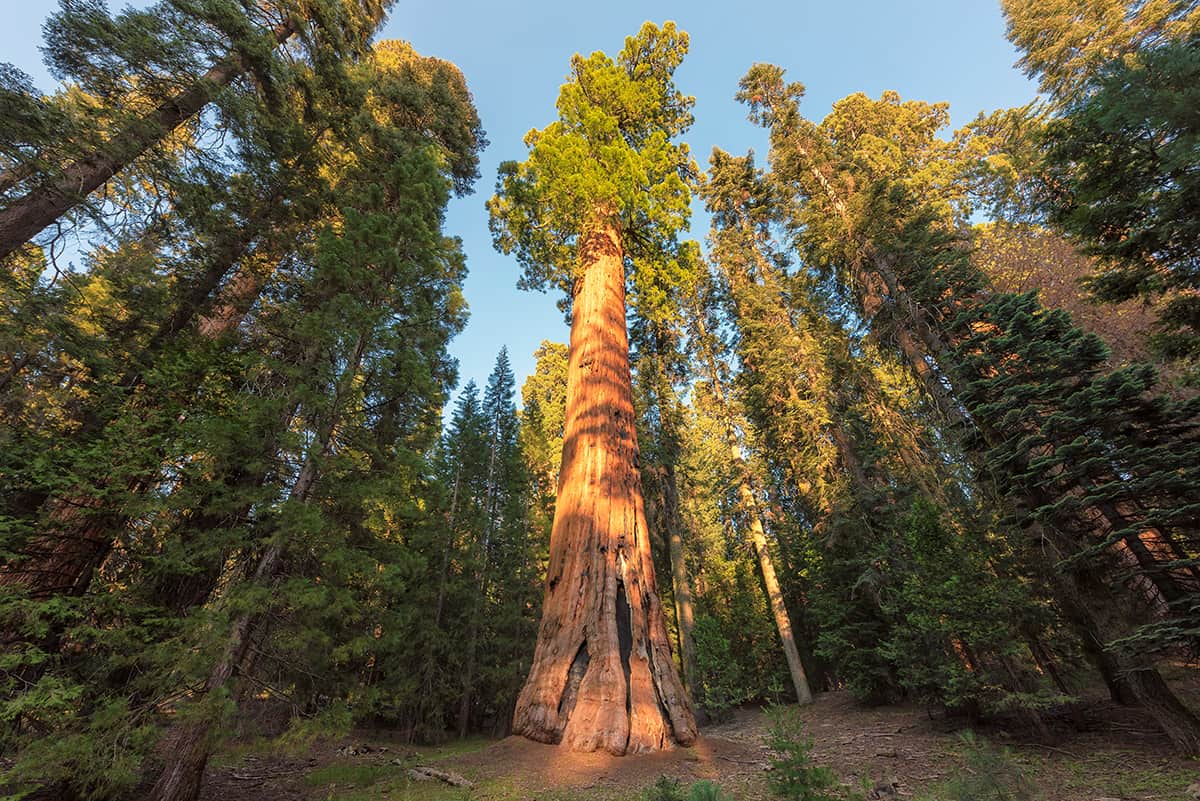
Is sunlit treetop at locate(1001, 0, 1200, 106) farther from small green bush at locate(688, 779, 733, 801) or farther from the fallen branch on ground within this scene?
the fallen branch on ground

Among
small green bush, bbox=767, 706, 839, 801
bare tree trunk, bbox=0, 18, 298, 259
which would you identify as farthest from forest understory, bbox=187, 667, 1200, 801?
bare tree trunk, bbox=0, 18, 298, 259

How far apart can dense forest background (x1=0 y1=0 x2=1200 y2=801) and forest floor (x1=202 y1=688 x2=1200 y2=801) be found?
610 mm

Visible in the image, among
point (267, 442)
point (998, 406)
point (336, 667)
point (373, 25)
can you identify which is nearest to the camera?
point (267, 442)

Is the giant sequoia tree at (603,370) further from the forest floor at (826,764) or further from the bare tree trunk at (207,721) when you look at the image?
the bare tree trunk at (207,721)

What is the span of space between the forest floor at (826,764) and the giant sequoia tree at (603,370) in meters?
0.38

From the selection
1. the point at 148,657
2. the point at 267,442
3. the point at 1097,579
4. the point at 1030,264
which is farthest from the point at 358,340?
the point at 1030,264

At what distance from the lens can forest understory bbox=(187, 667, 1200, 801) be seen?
401cm

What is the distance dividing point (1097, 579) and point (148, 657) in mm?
11449

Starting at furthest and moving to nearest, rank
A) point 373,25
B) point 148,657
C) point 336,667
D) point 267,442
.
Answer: point 373,25 < point 336,667 < point 267,442 < point 148,657

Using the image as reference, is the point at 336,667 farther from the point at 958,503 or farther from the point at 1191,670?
the point at 1191,670

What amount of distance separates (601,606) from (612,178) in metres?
7.38

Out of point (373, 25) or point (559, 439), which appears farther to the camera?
point (559, 439)

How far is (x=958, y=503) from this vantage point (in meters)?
7.77

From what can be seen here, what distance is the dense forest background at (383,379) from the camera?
4688mm
